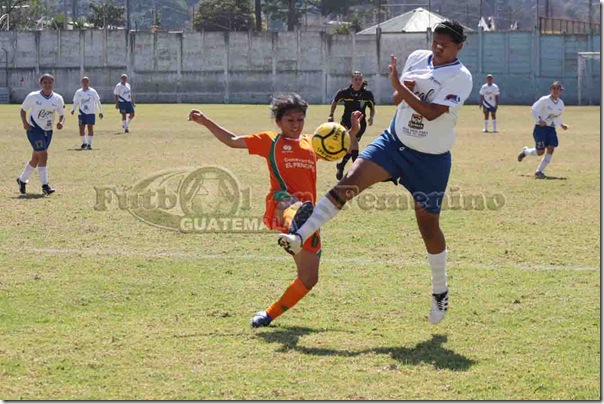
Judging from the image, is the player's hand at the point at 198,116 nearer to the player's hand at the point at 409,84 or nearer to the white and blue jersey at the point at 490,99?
the player's hand at the point at 409,84

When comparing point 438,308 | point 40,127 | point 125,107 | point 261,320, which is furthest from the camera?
point 125,107

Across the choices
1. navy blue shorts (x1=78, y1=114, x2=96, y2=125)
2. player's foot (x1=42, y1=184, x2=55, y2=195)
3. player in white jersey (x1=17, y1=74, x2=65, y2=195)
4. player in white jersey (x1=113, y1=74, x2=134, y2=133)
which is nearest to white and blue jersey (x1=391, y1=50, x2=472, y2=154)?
player's foot (x1=42, y1=184, x2=55, y2=195)

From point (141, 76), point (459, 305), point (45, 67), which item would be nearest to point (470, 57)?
point (141, 76)

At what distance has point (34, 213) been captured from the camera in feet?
50.4

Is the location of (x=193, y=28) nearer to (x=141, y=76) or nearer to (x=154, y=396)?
(x=141, y=76)

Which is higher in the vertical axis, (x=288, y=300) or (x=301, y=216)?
(x=301, y=216)

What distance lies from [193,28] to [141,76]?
1640 centimetres

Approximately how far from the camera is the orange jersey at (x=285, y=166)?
8289 mm

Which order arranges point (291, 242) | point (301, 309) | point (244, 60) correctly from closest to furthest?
point (291, 242) → point (301, 309) → point (244, 60)

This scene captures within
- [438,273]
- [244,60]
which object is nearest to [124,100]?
[438,273]

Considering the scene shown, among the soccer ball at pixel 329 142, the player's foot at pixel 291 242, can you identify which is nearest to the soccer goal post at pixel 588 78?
the soccer ball at pixel 329 142

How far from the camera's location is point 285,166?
27.2 ft

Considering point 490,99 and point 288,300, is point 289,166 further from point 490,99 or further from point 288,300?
point 490,99

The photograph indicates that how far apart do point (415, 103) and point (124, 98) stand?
102ft
